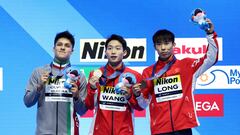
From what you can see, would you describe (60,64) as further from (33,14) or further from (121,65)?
(33,14)

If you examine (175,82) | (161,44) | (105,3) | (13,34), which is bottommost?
(175,82)

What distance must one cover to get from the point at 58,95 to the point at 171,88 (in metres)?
0.86

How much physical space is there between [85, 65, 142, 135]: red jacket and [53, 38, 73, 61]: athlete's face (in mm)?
295

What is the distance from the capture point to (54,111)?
3.38 metres

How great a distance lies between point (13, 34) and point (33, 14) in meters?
0.28

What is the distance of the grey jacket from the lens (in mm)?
3352

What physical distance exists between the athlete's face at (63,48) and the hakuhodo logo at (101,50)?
3.11 feet

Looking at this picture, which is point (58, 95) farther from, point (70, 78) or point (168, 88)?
point (168, 88)

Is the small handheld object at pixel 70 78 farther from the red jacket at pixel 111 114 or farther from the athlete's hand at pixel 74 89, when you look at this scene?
the red jacket at pixel 111 114

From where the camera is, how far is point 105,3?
177 inches

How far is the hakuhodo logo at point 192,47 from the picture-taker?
438cm

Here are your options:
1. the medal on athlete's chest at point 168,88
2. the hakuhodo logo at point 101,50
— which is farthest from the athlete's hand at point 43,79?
the hakuhodo logo at point 101,50

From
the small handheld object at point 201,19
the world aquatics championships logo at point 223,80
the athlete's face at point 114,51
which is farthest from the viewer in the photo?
the world aquatics championships logo at point 223,80

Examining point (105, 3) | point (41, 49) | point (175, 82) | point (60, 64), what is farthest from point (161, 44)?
point (41, 49)
